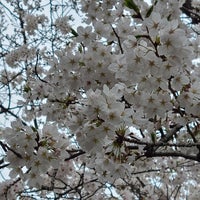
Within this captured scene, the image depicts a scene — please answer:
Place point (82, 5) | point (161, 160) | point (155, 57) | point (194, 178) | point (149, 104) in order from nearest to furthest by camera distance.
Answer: point (155, 57) → point (149, 104) → point (82, 5) → point (161, 160) → point (194, 178)

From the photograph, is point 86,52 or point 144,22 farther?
point 86,52

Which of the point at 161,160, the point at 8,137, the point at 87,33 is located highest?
the point at 161,160

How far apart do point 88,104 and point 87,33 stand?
1.17m

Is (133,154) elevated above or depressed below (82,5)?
below

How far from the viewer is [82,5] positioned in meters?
3.84

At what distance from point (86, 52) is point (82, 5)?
0.96 m

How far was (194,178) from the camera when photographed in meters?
7.65

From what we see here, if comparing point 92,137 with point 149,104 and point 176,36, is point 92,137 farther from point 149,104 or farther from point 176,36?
point 176,36

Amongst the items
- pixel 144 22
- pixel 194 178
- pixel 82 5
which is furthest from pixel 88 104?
pixel 194 178

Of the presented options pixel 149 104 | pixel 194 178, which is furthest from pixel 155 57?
pixel 194 178

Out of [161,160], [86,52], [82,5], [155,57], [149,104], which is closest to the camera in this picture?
[155,57]

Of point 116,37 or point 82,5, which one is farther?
point 82,5

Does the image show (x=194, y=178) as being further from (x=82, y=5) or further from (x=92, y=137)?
(x=92, y=137)

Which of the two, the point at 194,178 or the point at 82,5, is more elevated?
the point at 194,178
